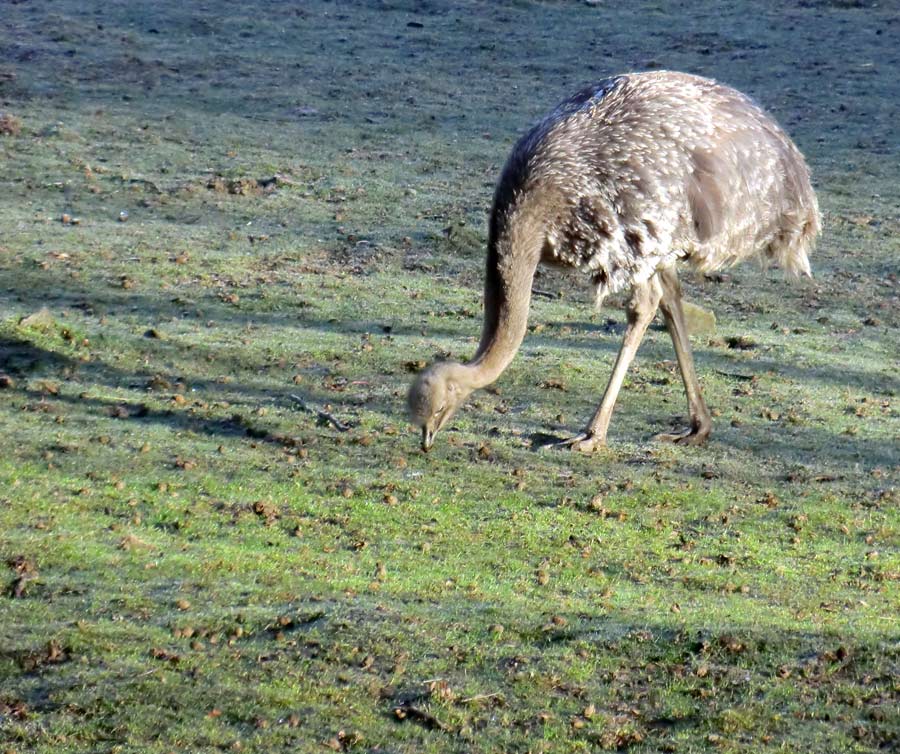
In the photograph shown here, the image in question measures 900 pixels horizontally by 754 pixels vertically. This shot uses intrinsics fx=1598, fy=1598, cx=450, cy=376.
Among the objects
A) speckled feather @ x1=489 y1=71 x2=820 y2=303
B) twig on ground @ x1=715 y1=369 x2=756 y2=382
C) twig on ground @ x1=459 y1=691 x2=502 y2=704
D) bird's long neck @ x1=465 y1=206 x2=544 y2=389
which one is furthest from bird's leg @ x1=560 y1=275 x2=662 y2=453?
twig on ground @ x1=459 y1=691 x2=502 y2=704

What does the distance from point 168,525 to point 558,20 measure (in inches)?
494

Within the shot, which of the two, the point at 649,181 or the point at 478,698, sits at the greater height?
the point at 649,181

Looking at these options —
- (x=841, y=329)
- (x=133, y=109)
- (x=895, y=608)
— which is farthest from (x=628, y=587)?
(x=133, y=109)

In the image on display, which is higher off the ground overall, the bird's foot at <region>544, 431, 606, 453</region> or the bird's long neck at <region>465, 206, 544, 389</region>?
the bird's long neck at <region>465, 206, 544, 389</region>

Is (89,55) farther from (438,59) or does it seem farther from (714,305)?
(714,305)

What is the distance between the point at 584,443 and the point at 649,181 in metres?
1.19

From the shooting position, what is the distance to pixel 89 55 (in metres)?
15.2

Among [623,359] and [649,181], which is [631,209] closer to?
[649,181]

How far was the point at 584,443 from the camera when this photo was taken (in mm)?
7133

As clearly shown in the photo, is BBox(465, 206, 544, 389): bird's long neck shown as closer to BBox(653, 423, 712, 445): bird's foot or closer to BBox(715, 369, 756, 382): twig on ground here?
BBox(653, 423, 712, 445): bird's foot

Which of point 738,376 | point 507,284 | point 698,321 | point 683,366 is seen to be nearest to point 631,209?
point 507,284

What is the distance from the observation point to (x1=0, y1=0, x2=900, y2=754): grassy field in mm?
4309

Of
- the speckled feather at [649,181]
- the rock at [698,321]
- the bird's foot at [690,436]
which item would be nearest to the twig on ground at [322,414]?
A: the speckled feather at [649,181]

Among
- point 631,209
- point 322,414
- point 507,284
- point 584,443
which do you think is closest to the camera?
point 507,284
